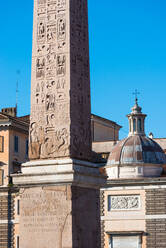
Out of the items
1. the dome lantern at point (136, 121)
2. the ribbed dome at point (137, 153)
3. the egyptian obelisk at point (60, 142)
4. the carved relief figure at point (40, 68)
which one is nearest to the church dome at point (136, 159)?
the ribbed dome at point (137, 153)

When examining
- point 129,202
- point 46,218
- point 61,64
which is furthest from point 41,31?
point 129,202

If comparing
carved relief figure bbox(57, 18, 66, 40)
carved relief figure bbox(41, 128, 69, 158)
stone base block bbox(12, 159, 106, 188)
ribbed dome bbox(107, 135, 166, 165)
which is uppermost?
carved relief figure bbox(57, 18, 66, 40)

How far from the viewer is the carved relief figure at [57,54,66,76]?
1217 centimetres

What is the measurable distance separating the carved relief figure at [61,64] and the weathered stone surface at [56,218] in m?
2.45

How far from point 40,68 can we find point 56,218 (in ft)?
10.8

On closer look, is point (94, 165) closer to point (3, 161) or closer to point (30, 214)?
point (30, 214)

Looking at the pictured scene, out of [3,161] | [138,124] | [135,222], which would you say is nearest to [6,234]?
[3,161]

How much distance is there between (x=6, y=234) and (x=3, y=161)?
216 inches

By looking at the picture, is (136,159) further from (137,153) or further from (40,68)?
(40,68)

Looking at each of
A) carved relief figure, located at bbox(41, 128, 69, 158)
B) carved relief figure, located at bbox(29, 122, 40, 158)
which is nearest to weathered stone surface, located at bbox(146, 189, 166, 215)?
carved relief figure, located at bbox(29, 122, 40, 158)

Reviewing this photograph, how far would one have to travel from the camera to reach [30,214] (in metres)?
11.8

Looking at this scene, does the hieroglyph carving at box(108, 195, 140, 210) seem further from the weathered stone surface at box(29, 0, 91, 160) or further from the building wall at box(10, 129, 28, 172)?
the weathered stone surface at box(29, 0, 91, 160)

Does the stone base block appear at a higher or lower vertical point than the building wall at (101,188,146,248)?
higher

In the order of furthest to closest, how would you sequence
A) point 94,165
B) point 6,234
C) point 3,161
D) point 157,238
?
point 3,161 → point 6,234 → point 157,238 → point 94,165
